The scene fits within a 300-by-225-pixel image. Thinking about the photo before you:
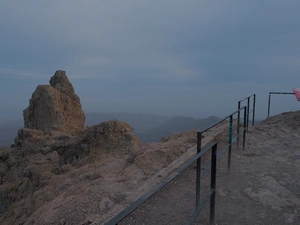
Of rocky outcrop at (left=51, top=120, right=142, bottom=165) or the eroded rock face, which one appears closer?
rocky outcrop at (left=51, top=120, right=142, bottom=165)

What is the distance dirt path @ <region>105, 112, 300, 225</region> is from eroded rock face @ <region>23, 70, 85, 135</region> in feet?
26.0

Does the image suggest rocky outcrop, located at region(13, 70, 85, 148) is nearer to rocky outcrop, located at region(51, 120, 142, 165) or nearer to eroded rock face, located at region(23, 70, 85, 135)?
eroded rock face, located at region(23, 70, 85, 135)

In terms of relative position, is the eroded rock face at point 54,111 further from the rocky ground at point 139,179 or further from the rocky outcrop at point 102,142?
the rocky outcrop at point 102,142

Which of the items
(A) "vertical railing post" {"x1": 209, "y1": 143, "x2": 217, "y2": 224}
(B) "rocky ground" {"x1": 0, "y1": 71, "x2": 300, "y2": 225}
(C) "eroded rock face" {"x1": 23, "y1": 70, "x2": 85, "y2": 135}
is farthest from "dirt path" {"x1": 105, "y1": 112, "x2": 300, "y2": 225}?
(C) "eroded rock face" {"x1": 23, "y1": 70, "x2": 85, "y2": 135}

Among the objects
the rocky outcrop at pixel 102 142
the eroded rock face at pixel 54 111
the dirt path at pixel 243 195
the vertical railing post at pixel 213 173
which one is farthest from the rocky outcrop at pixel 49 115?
the vertical railing post at pixel 213 173

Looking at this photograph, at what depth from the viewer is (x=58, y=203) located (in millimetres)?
4086

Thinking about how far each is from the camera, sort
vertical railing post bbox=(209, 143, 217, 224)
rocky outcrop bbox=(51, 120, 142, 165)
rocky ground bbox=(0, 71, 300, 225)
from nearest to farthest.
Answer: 1. vertical railing post bbox=(209, 143, 217, 224)
2. rocky ground bbox=(0, 71, 300, 225)
3. rocky outcrop bbox=(51, 120, 142, 165)

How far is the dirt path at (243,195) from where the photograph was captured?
3177 millimetres

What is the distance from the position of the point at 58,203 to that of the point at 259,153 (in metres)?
4.68

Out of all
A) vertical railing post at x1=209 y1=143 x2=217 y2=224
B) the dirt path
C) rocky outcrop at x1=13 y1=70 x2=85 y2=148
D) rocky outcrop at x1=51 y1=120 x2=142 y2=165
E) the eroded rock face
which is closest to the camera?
vertical railing post at x1=209 y1=143 x2=217 y2=224

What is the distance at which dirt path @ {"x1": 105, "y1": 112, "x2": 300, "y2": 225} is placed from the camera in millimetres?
3177

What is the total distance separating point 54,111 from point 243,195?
9.23 metres

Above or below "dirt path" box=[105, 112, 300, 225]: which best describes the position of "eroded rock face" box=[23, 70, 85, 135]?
above

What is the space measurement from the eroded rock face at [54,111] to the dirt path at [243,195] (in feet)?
26.0
